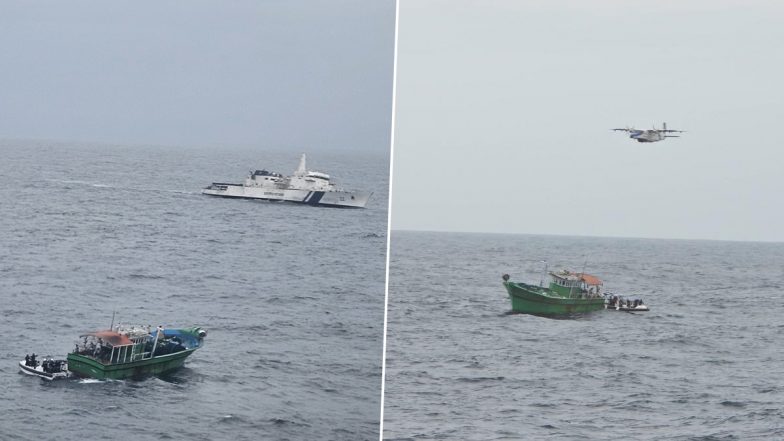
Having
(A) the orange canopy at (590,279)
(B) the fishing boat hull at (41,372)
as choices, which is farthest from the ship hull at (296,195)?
(A) the orange canopy at (590,279)

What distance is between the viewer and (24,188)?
508cm

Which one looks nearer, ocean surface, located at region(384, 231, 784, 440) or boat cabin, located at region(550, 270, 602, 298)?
ocean surface, located at region(384, 231, 784, 440)

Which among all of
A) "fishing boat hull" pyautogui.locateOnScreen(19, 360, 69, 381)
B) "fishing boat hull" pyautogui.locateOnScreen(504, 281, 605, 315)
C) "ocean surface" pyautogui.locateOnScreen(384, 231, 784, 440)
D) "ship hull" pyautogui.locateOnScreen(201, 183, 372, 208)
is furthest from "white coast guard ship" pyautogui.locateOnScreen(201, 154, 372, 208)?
"fishing boat hull" pyautogui.locateOnScreen(504, 281, 605, 315)

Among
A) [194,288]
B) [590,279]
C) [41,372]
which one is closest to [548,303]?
[590,279]

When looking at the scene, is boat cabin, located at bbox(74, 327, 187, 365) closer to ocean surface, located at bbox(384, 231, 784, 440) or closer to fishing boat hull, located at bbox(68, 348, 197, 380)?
fishing boat hull, located at bbox(68, 348, 197, 380)

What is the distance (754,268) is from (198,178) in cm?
283

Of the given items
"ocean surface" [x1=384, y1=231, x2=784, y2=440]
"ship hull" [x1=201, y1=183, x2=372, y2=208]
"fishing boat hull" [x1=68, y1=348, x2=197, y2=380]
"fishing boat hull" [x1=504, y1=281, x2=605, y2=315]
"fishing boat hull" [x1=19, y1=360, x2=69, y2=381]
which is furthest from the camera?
"fishing boat hull" [x1=504, y1=281, x2=605, y2=315]

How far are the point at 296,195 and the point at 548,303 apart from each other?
1.58 metres

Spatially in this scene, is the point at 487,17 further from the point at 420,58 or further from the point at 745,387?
the point at 745,387

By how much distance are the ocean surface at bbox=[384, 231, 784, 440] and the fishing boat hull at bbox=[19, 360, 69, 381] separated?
6.23ft

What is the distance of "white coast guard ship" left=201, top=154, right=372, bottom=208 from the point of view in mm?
5613

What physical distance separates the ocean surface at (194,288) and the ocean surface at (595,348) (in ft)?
1.87

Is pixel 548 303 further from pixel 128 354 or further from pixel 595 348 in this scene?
pixel 128 354

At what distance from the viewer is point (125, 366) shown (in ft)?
17.2
